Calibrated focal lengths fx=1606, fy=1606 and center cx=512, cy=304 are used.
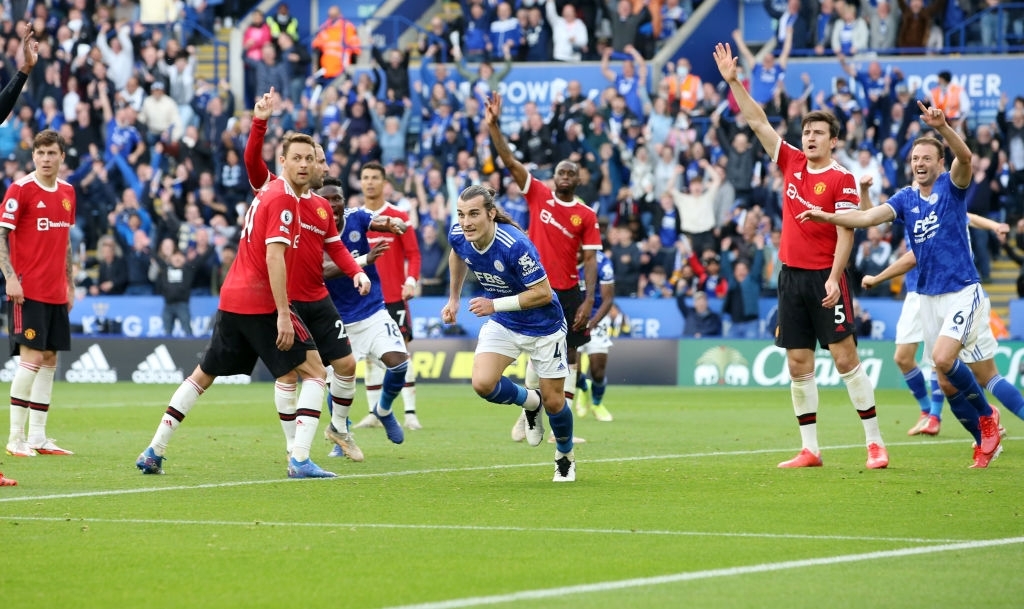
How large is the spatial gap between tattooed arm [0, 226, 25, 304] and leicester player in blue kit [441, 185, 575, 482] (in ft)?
12.9

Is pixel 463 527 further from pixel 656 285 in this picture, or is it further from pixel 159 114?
pixel 159 114

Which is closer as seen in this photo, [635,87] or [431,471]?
[431,471]

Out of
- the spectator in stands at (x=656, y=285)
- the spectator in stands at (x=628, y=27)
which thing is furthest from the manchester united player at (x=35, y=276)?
the spectator in stands at (x=628, y=27)

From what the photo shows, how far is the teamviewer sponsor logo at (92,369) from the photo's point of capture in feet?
92.6

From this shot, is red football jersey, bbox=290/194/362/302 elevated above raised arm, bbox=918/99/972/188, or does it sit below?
below

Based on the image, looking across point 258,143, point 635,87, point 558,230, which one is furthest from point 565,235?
point 635,87

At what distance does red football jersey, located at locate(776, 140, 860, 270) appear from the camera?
12195 mm

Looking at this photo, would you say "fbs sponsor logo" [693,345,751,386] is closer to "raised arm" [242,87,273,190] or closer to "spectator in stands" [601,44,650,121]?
"spectator in stands" [601,44,650,121]

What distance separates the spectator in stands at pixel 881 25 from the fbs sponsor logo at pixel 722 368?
26.0 feet

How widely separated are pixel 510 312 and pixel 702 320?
1565cm

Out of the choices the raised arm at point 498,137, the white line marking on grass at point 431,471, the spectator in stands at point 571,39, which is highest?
the spectator in stands at point 571,39

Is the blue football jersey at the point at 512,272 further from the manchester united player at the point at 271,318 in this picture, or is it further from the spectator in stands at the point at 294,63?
the spectator in stands at the point at 294,63

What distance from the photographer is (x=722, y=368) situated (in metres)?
26.8

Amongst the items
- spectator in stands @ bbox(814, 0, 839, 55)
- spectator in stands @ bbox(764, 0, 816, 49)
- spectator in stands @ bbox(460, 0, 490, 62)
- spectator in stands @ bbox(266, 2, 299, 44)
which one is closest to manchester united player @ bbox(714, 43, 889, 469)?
spectator in stands @ bbox(814, 0, 839, 55)
